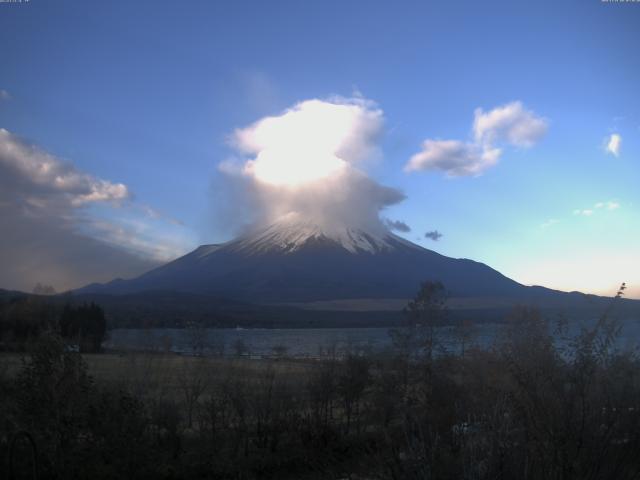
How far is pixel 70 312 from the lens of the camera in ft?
216

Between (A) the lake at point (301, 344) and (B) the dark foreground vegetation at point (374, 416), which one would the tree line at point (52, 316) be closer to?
(A) the lake at point (301, 344)

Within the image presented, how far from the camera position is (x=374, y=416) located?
57.3 ft

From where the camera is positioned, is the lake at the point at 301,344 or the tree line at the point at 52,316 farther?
the tree line at the point at 52,316

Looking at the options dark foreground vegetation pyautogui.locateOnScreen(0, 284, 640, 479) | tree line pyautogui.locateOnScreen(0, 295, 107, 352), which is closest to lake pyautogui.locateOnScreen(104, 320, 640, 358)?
dark foreground vegetation pyautogui.locateOnScreen(0, 284, 640, 479)

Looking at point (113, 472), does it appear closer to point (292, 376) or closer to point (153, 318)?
point (292, 376)

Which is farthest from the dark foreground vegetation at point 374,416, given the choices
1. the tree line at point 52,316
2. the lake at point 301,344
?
the tree line at point 52,316

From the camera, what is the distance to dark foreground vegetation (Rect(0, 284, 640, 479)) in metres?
4.92

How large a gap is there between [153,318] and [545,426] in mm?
112696

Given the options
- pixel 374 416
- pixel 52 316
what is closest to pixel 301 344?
pixel 52 316

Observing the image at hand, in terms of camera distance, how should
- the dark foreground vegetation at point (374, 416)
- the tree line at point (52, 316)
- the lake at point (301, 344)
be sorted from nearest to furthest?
the dark foreground vegetation at point (374, 416) < the lake at point (301, 344) < the tree line at point (52, 316)

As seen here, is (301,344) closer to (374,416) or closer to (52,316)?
(52,316)

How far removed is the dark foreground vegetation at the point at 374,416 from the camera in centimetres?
492

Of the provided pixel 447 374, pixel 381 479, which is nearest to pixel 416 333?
pixel 447 374

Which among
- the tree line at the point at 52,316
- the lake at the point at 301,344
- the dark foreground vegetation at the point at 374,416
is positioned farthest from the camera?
the tree line at the point at 52,316
